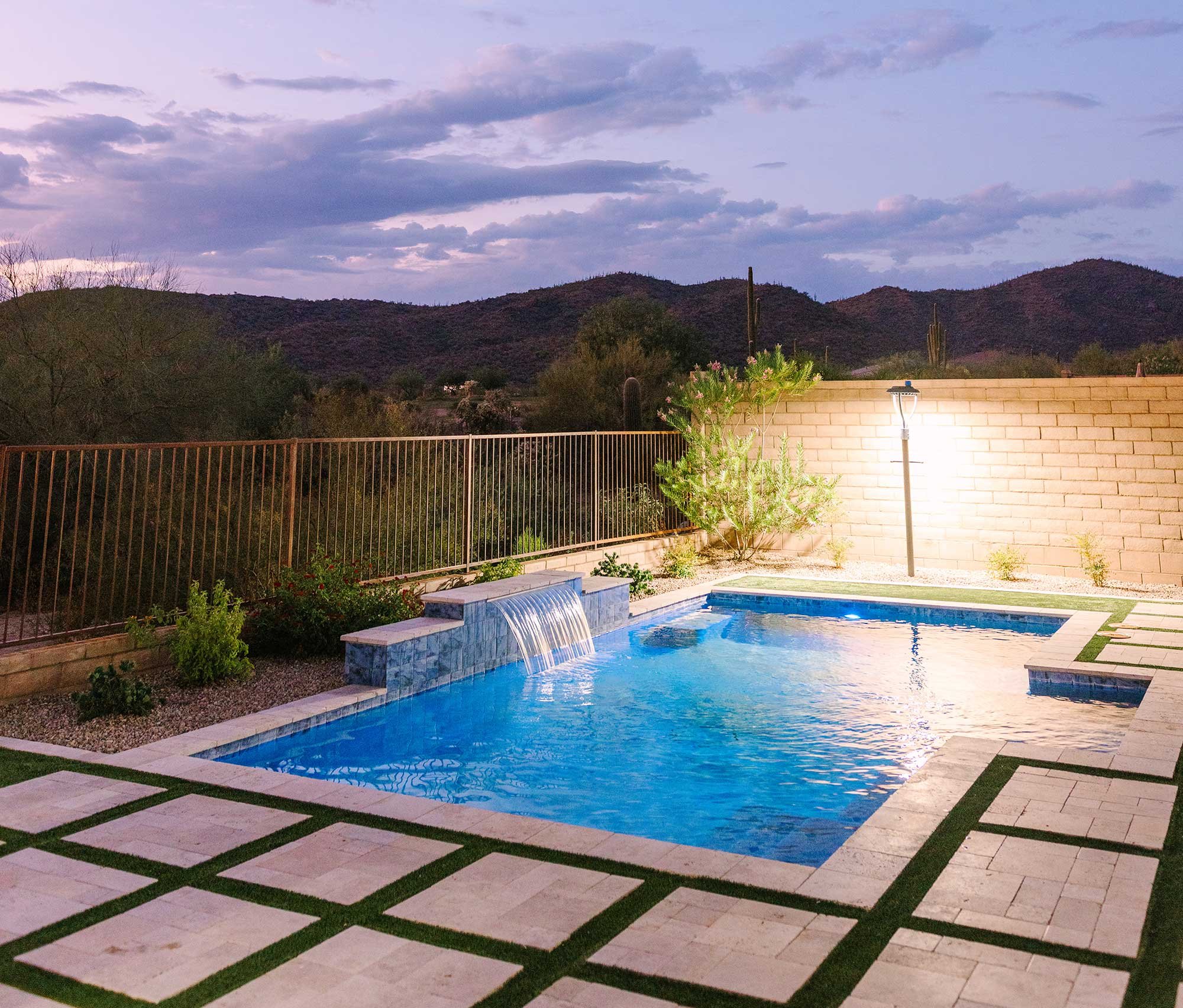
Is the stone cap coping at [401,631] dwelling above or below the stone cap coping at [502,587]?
below

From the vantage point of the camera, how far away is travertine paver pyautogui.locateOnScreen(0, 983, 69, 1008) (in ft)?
8.23

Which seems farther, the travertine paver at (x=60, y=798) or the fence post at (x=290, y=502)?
the fence post at (x=290, y=502)

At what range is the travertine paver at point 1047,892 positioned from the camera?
289 centimetres

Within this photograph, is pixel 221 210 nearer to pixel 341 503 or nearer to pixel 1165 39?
pixel 341 503

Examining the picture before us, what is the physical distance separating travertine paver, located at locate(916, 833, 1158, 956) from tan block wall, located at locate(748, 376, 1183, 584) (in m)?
8.00

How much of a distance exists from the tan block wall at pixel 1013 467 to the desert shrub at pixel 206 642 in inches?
312

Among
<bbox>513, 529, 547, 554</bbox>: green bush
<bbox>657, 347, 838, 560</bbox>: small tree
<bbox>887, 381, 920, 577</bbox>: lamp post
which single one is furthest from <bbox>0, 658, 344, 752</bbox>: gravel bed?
<bbox>887, 381, 920, 577</bbox>: lamp post

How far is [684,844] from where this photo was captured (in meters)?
3.93

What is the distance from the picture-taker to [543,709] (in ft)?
20.8

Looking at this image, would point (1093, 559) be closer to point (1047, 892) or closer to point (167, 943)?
point (1047, 892)

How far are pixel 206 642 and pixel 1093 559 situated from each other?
8615mm

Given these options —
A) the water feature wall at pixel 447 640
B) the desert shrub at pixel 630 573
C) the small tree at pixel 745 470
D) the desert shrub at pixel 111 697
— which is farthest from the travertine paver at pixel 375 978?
the small tree at pixel 745 470

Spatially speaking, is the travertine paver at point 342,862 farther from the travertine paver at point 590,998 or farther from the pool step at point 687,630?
the pool step at point 687,630

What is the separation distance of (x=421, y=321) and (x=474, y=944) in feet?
127
